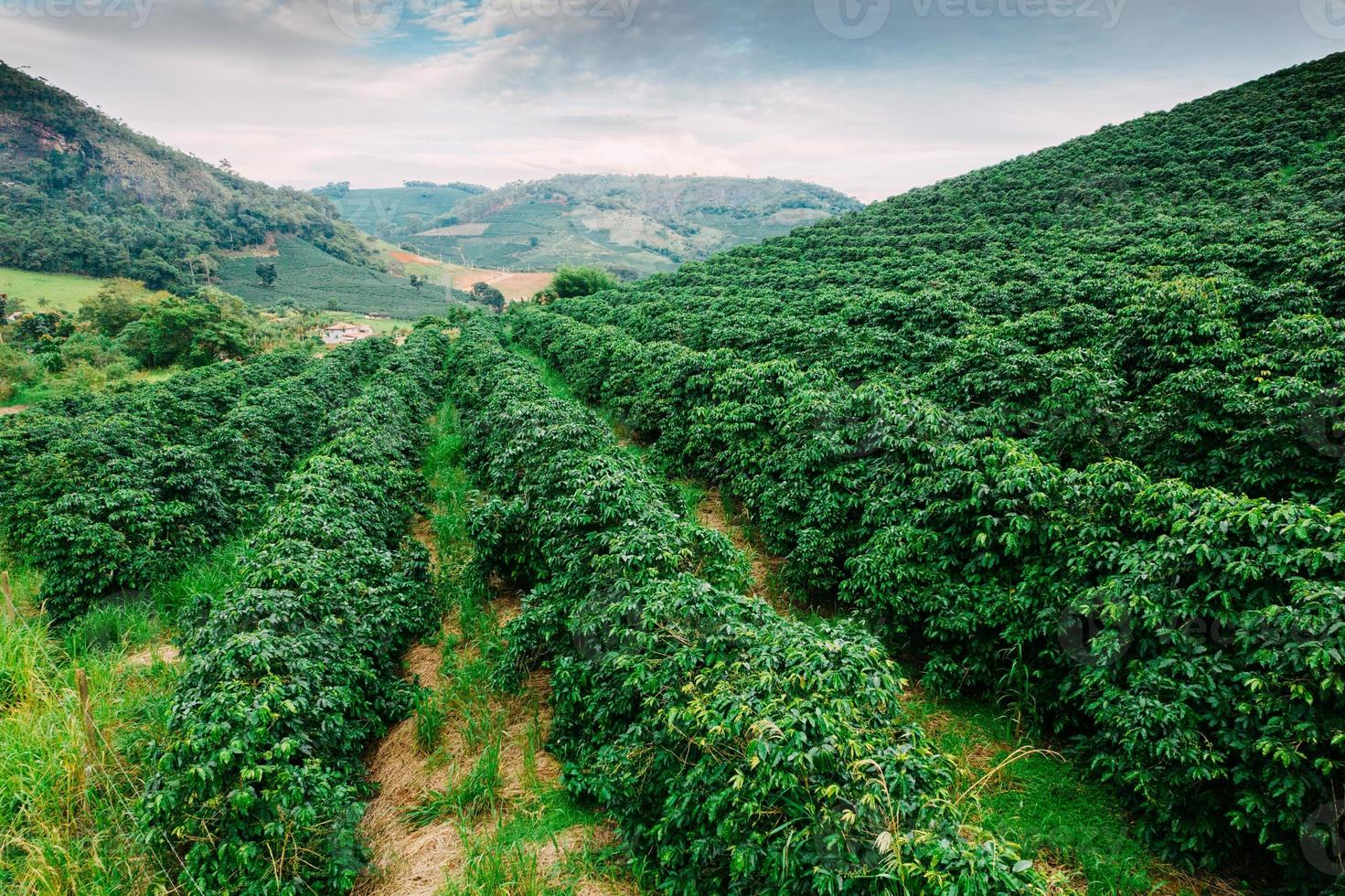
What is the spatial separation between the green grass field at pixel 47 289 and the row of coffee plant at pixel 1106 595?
80777 mm

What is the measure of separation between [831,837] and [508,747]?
4.69 meters

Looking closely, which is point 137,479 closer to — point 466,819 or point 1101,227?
point 466,819

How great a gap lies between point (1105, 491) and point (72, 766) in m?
11.4

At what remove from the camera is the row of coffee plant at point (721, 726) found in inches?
140

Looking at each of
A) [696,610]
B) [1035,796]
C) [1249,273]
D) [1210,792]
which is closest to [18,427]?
[696,610]

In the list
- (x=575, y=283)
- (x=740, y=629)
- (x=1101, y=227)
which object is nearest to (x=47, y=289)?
(x=575, y=283)

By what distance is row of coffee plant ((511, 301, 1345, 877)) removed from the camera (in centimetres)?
447

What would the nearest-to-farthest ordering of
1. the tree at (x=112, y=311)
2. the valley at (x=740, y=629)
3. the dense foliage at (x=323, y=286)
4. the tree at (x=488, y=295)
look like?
the valley at (x=740, y=629), the tree at (x=112, y=311), the dense foliage at (x=323, y=286), the tree at (x=488, y=295)

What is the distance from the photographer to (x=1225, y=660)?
4934mm

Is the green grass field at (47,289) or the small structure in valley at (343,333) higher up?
the green grass field at (47,289)

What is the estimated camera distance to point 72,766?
5.52m

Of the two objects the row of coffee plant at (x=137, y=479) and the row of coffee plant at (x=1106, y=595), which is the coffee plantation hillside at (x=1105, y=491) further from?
the row of coffee plant at (x=137, y=479)

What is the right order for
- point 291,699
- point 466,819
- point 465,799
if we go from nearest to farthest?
point 291,699
point 466,819
point 465,799

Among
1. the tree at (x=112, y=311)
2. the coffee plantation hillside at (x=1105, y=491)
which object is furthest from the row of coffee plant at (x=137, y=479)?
the tree at (x=112, y=311)
